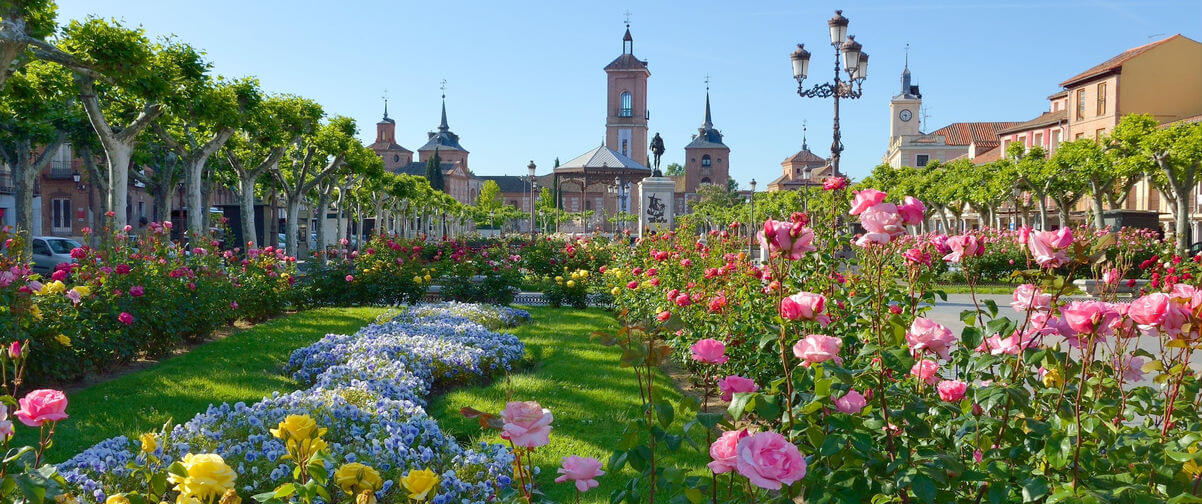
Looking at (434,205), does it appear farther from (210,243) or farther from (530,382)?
(530,382)

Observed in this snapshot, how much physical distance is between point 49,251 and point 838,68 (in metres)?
20.2

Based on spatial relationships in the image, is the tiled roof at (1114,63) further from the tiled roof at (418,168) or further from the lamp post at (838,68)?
the tiled roof at (418,168)

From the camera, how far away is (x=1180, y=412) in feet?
7.91

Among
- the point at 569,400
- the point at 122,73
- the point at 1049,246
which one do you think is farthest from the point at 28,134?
the point at 1049,246

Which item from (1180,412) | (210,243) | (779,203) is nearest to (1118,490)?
(1180,412)

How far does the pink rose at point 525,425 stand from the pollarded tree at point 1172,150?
83.2 ft

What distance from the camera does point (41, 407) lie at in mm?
1714

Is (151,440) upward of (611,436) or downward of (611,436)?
upward

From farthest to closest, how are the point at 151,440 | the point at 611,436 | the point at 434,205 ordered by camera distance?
the point at 434,205, the point at 611,436, the point at 151,440

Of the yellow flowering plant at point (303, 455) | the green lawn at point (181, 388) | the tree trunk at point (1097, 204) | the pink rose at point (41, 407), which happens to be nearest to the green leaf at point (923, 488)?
the yellow flowering plant at point (303, 455)

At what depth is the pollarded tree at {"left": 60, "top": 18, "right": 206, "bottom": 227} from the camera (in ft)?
39.0

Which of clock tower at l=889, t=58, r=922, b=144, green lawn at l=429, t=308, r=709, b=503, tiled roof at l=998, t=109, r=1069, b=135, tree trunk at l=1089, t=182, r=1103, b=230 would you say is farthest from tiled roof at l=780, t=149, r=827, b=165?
green lawn at l=429, t=308, r=709, b=503

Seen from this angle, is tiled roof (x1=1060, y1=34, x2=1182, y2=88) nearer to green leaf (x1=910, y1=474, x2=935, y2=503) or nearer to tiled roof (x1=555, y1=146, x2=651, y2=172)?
tiled roof (x1=555, y1=146, x2=651, y2=172)

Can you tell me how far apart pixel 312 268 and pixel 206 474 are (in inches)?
467
